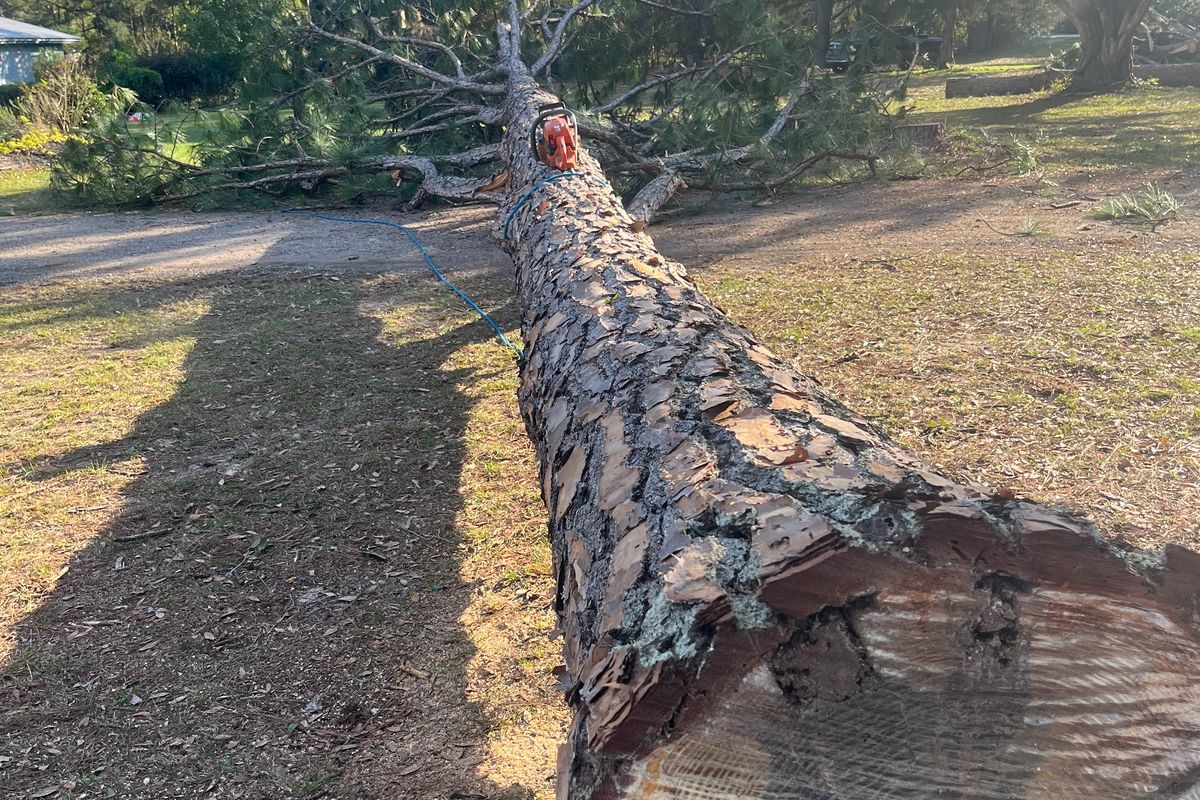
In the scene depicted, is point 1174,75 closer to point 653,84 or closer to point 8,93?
point 653,84

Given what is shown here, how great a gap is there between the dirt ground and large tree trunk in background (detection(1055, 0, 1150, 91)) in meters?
11.3

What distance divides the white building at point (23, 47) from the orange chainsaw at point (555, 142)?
74.7 ft

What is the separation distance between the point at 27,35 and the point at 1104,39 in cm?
2514

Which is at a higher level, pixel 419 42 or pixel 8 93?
pixel 8 93

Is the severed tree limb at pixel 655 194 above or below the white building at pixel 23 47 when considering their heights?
below

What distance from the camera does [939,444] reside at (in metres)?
3.34

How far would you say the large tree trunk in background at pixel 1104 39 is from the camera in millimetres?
14312

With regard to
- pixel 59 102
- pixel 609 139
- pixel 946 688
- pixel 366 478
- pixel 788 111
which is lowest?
pixel 366 478

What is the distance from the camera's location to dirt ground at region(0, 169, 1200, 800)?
7.05ft

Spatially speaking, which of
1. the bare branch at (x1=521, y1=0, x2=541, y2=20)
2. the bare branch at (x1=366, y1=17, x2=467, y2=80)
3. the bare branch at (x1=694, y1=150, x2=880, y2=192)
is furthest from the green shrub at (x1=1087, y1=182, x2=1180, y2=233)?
the bare branch at (x1=366, y1=17, x2=467, y2=80)

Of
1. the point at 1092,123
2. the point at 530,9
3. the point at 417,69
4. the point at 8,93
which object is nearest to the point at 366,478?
the point at 417,69

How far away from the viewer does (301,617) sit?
8.95 feet

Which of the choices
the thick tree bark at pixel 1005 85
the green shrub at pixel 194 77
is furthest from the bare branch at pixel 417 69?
the green shrub at pixel 194 77

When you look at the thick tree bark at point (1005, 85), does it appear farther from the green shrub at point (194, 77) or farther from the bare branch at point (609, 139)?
the green shrub at point (194, 77)
